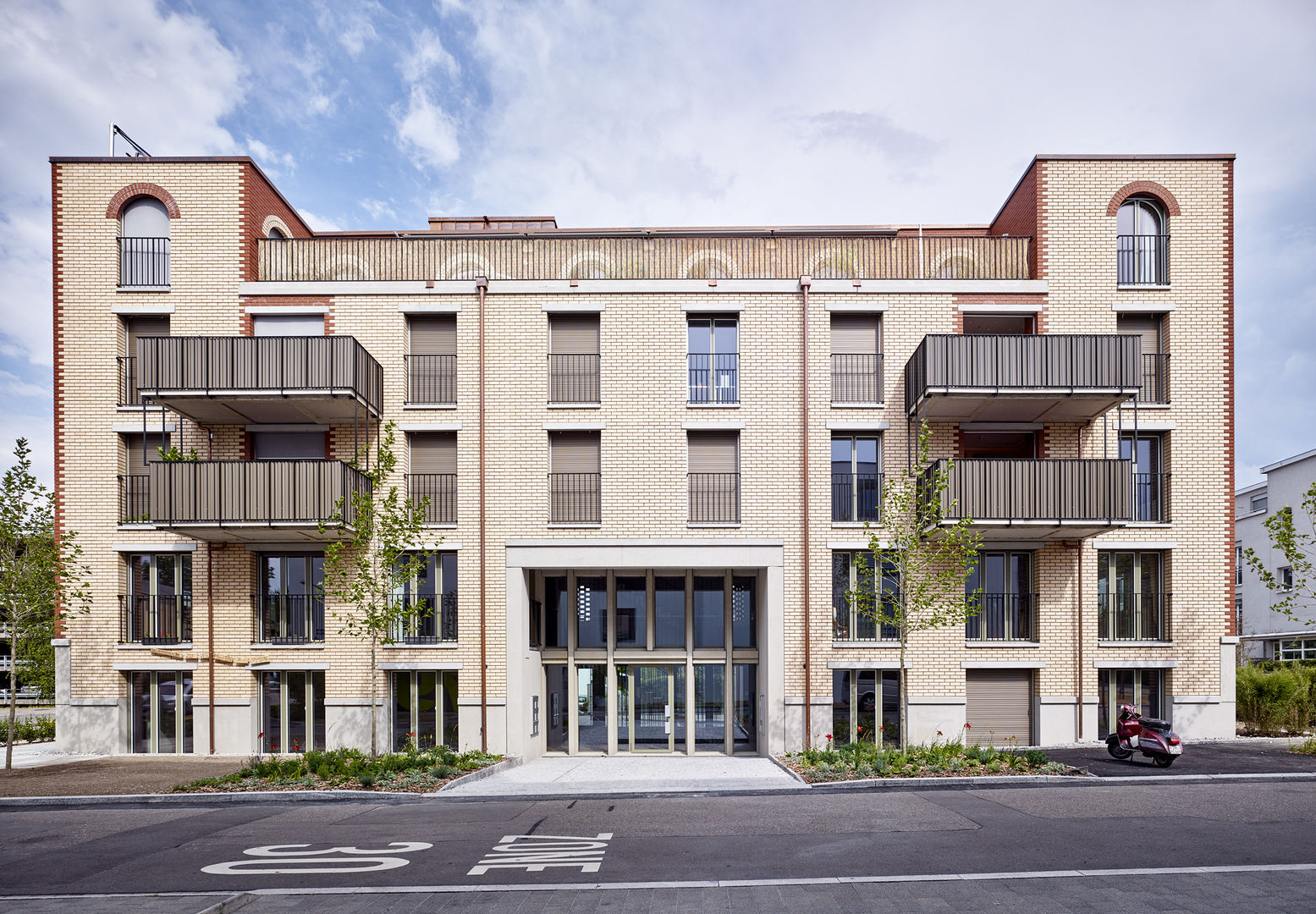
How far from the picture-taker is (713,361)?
21594 mm

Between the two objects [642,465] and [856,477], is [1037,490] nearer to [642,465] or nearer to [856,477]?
[856,477]

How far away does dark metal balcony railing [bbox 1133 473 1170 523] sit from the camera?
70.3ft

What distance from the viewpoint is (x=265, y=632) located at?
21.1 meters

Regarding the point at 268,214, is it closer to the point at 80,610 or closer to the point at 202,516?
the point at 202,516

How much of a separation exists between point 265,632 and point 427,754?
5.84 metres

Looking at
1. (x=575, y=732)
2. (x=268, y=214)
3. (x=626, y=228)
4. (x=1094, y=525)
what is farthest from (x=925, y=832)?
(x=268, y=214)

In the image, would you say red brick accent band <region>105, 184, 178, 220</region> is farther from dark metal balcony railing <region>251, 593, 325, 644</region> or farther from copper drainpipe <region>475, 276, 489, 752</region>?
dark metal balcony railing <region>251, 593, 325, 644</region>

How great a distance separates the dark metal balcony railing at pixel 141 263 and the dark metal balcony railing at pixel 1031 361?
18.7m

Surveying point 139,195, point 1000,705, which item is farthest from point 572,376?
point 1000,705

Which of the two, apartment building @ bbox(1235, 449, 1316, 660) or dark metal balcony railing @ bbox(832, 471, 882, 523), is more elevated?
dark metal balcony railing @ bbox(832, 471, 882, 523)

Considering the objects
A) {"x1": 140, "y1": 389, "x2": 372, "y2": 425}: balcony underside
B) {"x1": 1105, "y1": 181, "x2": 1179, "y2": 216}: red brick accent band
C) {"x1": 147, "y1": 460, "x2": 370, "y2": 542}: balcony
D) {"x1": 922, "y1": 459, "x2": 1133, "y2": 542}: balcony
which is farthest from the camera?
{"x1": 1105, "y1": 181, "x2": 1179, "y2": 216}: red brick accent band

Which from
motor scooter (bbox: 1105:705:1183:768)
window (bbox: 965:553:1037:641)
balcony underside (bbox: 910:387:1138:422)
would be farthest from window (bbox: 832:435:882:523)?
motor scooter (bbox: 1105:705:1183:768)

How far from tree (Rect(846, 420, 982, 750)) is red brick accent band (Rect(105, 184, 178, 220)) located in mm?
18434

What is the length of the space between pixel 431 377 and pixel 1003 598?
1506cm
